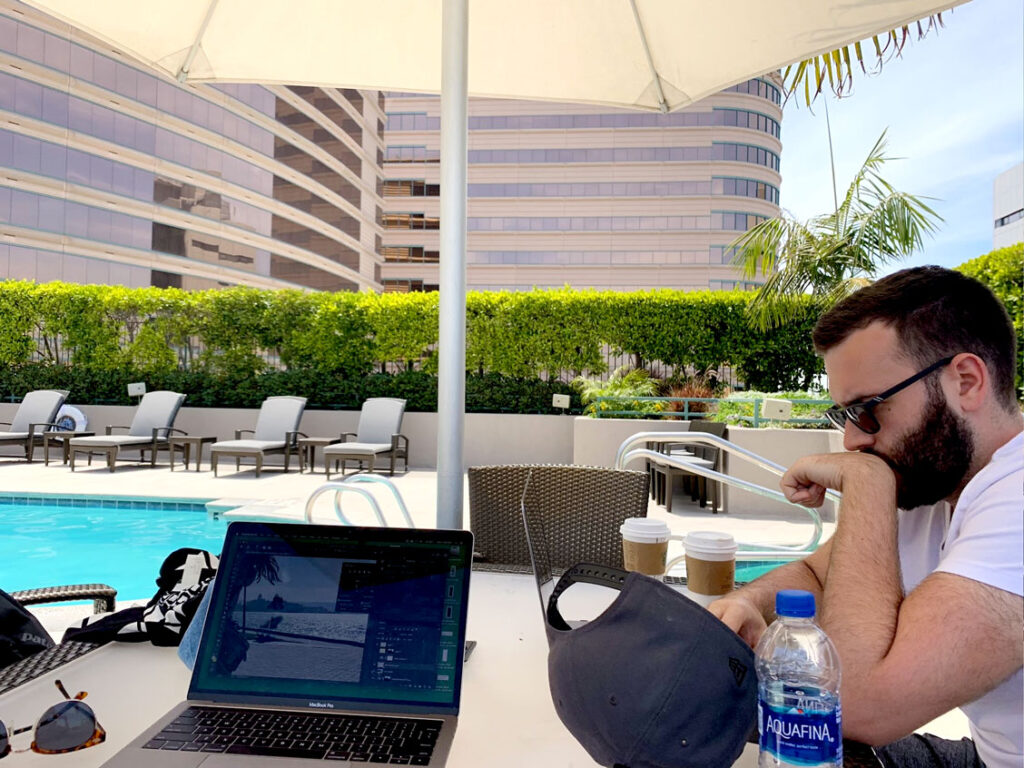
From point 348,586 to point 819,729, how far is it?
65cm

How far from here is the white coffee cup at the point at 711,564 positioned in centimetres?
133

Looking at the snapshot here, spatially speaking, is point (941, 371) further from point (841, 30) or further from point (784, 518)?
point (784, 518)

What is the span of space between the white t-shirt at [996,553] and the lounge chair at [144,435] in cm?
914

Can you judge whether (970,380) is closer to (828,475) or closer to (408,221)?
(828,475)

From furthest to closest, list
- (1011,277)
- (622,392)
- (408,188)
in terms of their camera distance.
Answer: (408,188) → (622,392) → (1011,277)

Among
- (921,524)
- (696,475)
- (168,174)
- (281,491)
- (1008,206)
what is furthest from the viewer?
(1008,206)

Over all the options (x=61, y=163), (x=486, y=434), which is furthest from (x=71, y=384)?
(x=61, y=163)

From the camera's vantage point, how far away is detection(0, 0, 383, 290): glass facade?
88.9 feet

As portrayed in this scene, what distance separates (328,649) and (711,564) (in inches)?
28.5

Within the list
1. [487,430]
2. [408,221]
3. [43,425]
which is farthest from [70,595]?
[408,221]

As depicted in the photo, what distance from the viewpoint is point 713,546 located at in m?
1.32

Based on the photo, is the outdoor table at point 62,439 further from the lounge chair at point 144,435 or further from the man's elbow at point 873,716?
the man's elbow at point 873,716

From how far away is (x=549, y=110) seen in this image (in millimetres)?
42438

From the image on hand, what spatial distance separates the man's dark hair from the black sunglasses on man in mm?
12
